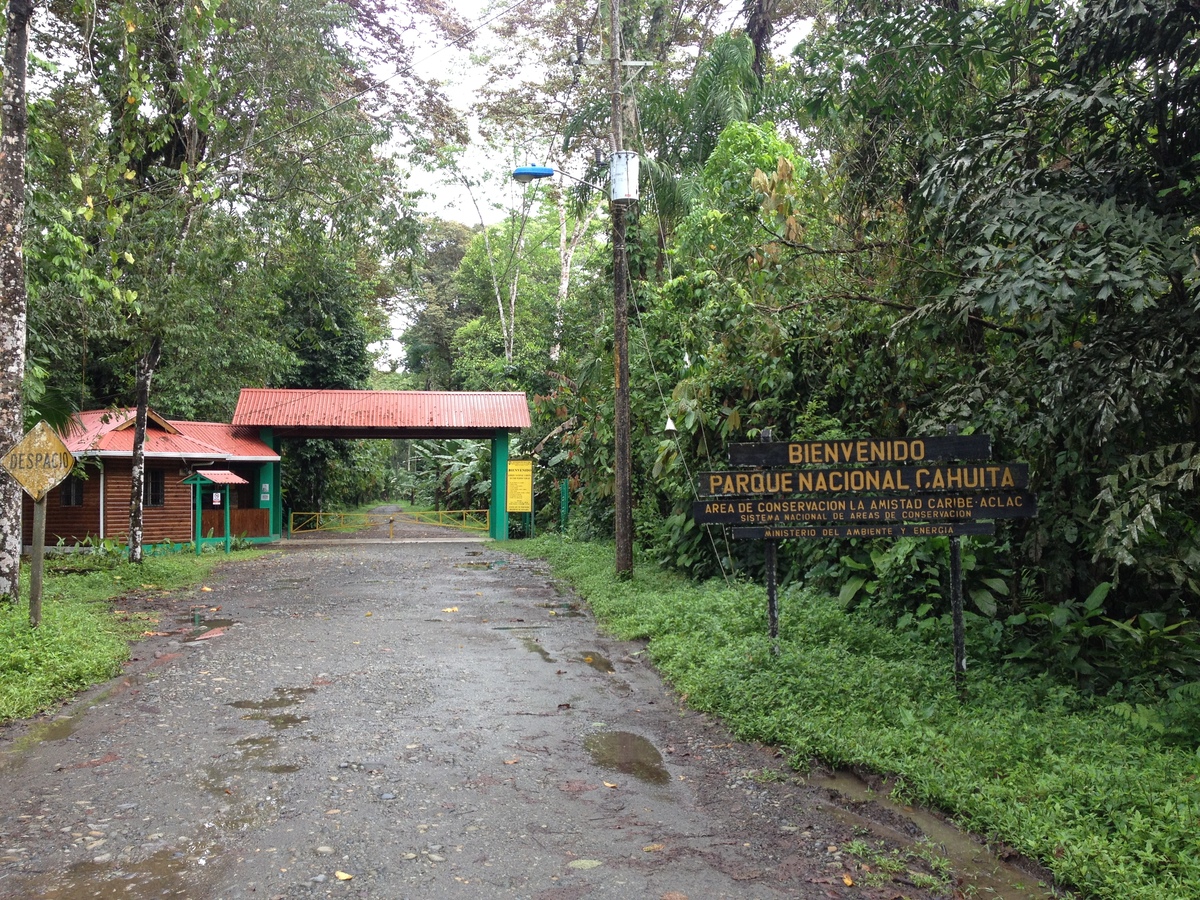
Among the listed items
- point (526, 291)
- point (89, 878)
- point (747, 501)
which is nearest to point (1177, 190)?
point (747, 501)

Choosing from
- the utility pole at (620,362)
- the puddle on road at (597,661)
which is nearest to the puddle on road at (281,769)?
the puddle on road at (597,661)

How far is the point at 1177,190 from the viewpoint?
6355mm

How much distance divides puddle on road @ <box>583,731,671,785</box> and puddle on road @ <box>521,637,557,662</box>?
2834mm

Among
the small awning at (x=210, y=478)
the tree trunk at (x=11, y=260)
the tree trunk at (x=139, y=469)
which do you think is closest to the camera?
the tree trunk at (x=11, y=260)

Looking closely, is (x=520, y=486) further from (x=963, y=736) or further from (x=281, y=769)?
(x=963, y=736)

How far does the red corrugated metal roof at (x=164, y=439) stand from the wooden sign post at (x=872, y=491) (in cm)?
1569

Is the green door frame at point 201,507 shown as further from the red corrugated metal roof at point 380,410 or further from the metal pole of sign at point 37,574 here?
the metal pole of sign at point 37,574

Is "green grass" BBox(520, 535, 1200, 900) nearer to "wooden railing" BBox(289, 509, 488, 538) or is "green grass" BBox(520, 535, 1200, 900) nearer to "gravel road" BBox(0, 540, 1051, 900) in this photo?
Result: "gravel road" BBox(0, 540, 1051, 900)

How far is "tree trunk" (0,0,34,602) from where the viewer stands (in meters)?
9.68

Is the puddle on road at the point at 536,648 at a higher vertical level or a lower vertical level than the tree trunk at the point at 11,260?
lower

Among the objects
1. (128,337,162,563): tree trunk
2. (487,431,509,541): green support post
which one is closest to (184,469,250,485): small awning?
(128,337,162,563): tree trunk

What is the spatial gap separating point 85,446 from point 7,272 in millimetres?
12200

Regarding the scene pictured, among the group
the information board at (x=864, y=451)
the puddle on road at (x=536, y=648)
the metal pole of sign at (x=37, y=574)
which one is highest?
the information board at (x=864, y=451)

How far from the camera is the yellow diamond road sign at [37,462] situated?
9047mm
